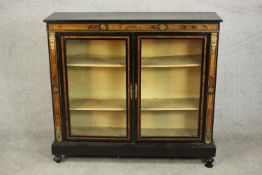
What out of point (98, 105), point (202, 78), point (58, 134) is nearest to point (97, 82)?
point (98, 105)

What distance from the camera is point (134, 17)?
2350 millimetres

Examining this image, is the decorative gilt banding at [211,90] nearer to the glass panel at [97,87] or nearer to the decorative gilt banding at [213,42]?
the decorative gilt banding at [213,42]

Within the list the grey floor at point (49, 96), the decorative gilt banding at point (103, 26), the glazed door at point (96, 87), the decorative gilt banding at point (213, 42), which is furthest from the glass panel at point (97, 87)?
the decorative gilt banding at point (213, 42)

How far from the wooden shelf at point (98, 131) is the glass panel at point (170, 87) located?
0.13 metres

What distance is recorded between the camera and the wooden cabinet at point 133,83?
231 cm

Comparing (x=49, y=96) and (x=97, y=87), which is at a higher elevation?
(x=97, y=87)

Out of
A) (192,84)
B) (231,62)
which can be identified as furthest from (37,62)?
(231,62)

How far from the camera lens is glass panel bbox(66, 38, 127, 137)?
2.44 meters

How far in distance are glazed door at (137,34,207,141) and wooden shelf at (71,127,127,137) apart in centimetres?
11

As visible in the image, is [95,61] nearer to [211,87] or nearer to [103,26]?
[103,26]

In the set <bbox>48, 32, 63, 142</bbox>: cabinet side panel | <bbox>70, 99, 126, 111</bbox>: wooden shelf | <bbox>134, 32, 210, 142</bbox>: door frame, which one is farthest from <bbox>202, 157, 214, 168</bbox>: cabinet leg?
<bbox>48, 32, 63, 142</bbox>: cabinet side panel

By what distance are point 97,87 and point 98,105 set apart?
108 millimetres

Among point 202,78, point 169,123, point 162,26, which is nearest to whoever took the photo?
point 162,26

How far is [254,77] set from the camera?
2.80 m
